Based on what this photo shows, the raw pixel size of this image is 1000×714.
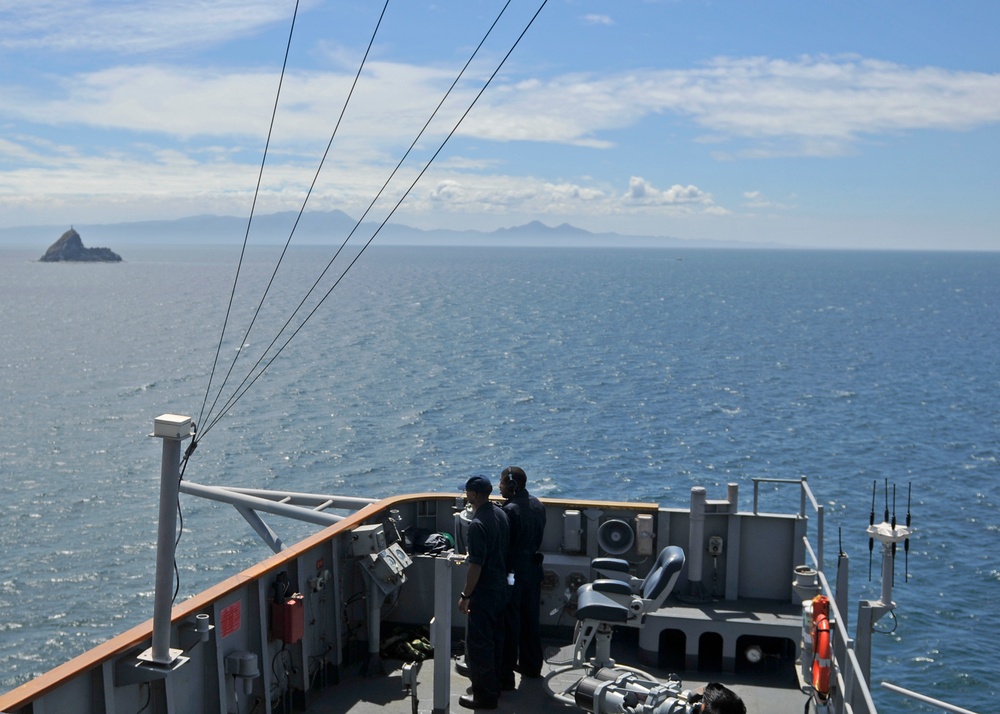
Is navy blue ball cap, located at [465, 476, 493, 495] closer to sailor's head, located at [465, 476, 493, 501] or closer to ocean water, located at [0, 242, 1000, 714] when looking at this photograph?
sailor's head, located at [465, 476, 493, 501]

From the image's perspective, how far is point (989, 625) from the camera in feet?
65.2

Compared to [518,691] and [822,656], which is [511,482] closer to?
[518,691]

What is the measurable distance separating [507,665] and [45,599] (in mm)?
16582

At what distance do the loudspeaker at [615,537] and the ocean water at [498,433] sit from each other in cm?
837

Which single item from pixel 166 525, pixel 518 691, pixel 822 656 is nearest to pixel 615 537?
pixel 518 691

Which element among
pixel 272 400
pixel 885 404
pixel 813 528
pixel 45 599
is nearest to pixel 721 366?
pixel 885 404

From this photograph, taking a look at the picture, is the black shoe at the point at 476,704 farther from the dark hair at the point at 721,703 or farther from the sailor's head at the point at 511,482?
the dark hair at the point at 721,703

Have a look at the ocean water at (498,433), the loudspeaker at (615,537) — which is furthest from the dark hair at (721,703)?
the ocean water at (498,433)


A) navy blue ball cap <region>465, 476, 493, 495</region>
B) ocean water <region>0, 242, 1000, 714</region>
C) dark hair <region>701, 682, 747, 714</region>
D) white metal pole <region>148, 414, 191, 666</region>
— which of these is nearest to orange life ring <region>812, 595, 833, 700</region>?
navy blue ball cap <region>465, 476, 493, 495</region>

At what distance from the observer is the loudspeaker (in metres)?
9.06

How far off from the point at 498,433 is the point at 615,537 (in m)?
27.5

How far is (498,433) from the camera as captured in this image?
3650 cm

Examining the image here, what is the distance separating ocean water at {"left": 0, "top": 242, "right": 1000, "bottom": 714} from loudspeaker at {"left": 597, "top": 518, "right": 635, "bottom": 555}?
329 inches

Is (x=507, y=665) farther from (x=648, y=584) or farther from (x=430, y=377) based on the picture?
(x=430, y=377)
